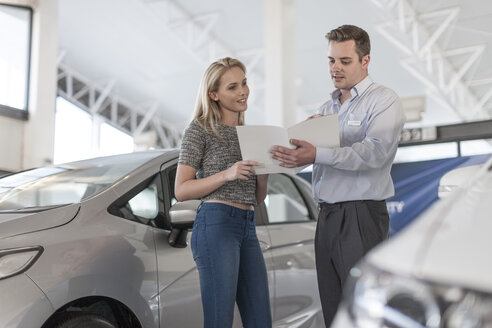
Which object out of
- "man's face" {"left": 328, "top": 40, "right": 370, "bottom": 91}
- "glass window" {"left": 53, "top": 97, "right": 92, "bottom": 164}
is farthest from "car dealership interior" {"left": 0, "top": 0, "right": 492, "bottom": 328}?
"glass window" {"left": 53, "top": 97, "right": 92, "bottom": 164}

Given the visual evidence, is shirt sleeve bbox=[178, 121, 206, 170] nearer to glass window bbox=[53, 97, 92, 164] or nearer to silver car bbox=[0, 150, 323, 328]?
silver car bbox=[0, 150, 323, 328]

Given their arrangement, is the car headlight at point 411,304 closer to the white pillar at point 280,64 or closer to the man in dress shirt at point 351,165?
the man in dress shirt at point 351,165

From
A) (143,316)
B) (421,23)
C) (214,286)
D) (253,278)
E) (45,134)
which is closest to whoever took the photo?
(214,286)

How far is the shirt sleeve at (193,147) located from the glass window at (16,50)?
268 inches

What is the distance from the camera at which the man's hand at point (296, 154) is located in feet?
6.92

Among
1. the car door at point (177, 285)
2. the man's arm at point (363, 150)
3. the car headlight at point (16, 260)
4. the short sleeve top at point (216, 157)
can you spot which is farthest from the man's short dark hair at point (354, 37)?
the car headlight at point (16, 260)

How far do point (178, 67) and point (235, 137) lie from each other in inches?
529

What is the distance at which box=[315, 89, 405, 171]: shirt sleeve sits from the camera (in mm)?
2148

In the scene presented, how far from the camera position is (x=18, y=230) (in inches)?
88.3

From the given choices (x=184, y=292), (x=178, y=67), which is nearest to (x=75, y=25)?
(x=178, y=67)

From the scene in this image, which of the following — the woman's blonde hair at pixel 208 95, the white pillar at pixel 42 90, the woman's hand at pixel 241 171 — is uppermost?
the white pillar at pixel 42 90

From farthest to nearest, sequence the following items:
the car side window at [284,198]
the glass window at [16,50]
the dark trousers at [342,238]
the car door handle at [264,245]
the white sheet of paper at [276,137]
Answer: the glass window at [16,50] < the car side window at [284,198] < the car door handle at [264,245] < the dark trousers at [342,238] < the white sheet of paper at [276,137]

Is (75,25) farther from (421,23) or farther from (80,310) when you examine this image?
(80,310)

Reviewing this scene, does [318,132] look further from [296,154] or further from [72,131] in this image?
[72,131]
